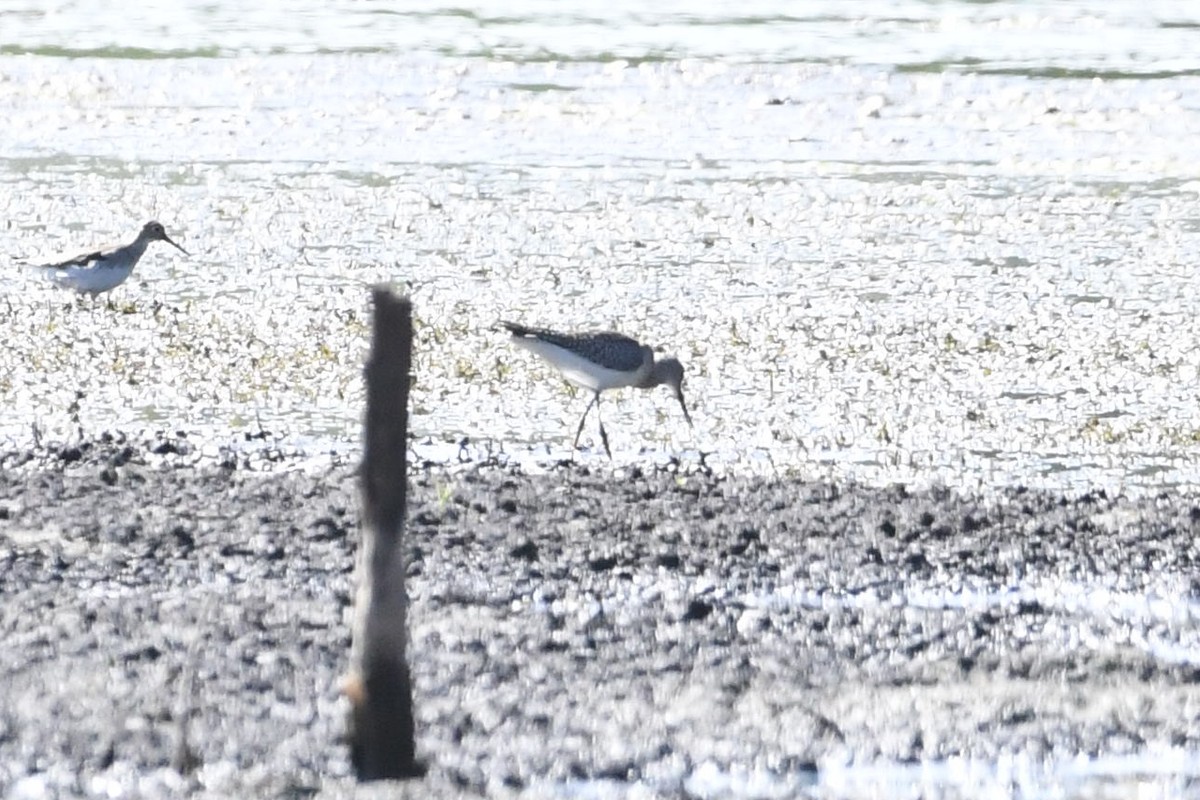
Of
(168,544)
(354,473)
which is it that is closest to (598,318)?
(354,473)

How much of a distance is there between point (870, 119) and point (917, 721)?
662 inches

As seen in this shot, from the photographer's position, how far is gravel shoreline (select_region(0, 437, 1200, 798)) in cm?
743

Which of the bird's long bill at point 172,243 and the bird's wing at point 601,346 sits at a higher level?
the bird's long bill at point 172,243

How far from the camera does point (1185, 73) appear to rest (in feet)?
87.7

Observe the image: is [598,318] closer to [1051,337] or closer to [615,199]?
[1051,337]

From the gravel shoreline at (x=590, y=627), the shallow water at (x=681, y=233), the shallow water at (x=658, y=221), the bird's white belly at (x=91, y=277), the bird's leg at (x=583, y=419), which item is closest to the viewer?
the gravel shoreline at (x=590, y=627)

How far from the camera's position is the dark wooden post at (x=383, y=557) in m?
6.86

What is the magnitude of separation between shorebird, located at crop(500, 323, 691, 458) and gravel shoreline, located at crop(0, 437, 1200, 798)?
1087 millimetres

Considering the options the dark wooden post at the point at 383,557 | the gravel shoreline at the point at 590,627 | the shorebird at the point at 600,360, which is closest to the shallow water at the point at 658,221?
the shorebird at the point at 600,360

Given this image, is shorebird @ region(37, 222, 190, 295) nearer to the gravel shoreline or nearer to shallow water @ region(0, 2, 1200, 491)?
shallow water @ region(0, 2, 1200, 491)

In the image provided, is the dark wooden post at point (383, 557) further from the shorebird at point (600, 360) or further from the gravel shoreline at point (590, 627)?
the shorebird at point (600, 360)

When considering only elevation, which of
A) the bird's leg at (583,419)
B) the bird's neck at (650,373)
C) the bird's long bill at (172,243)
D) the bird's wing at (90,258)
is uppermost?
the bird's long bill at (172,243)

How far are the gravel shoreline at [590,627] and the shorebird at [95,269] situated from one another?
3.97 metres

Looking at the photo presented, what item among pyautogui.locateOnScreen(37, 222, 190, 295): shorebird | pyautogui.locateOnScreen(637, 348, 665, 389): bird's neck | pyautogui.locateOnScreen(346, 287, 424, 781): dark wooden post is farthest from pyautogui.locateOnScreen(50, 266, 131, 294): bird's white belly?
pyautogui.locateOnScreen(346, 287, 424, 781): dark wooden post
